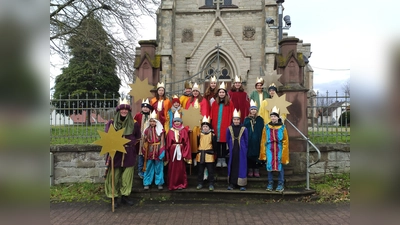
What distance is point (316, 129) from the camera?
752cm

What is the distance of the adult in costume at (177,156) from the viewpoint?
604 centimetres

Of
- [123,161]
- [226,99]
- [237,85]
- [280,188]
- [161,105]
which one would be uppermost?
[237,85]

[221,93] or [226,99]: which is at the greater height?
[221,93]

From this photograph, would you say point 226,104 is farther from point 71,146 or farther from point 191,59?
point 191,59

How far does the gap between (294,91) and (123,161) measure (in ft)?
15.2

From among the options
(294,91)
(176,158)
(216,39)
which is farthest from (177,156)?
(216,39)

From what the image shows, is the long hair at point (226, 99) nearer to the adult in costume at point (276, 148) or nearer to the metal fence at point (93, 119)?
the adult in costume at point (276, 148)

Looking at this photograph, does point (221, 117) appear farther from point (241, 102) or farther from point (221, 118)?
point (241, 102)

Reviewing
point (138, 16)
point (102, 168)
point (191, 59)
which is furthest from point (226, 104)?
point (191, 59)

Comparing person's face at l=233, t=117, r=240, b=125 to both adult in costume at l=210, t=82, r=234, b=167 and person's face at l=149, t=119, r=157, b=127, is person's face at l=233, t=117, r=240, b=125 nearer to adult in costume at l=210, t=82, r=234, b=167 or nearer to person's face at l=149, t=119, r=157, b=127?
adult in costume at l=210, t=82, r=234, b=167

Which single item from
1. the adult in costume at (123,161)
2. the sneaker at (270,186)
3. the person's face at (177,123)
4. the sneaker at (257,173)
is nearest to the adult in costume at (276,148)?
the sneaker at (270,186)

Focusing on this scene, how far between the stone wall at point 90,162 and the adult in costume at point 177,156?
2.31 m

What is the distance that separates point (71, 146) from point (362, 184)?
291 inches

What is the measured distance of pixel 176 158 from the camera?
237 inches
